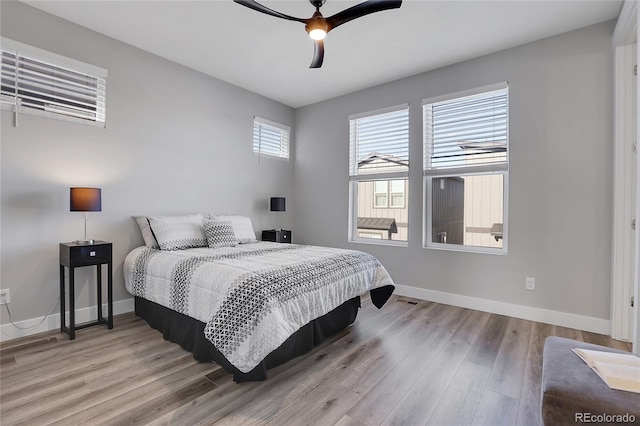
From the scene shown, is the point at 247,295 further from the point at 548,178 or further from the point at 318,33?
the point at 548,178

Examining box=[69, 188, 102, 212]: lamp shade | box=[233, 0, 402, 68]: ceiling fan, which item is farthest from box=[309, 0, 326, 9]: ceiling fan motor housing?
box=[69, 188, 102, 212]: lamp shade

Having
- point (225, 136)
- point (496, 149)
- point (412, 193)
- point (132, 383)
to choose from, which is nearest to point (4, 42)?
point (225, 136)

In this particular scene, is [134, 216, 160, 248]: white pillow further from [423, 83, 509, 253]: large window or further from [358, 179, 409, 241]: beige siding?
[423, 83, 509, 253]: large window

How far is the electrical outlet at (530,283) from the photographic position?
3223 mm

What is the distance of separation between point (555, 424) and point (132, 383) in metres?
2.30

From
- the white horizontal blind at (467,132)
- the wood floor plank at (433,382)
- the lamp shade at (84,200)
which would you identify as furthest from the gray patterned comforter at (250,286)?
the white horizontal blind at (467,132)

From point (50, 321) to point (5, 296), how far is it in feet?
1.38

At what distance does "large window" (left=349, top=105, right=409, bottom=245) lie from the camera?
167 inches

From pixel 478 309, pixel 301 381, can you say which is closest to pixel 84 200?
pixel 301 381

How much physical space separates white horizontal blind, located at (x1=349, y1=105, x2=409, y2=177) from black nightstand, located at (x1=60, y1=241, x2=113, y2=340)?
129 inches

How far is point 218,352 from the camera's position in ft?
7.11

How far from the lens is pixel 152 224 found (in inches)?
128

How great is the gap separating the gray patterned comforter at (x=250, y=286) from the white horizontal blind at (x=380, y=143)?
5.75ft

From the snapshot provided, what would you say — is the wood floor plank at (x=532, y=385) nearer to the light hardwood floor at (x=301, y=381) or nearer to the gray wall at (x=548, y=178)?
the light hardwood floor at (x=301, y=381)
